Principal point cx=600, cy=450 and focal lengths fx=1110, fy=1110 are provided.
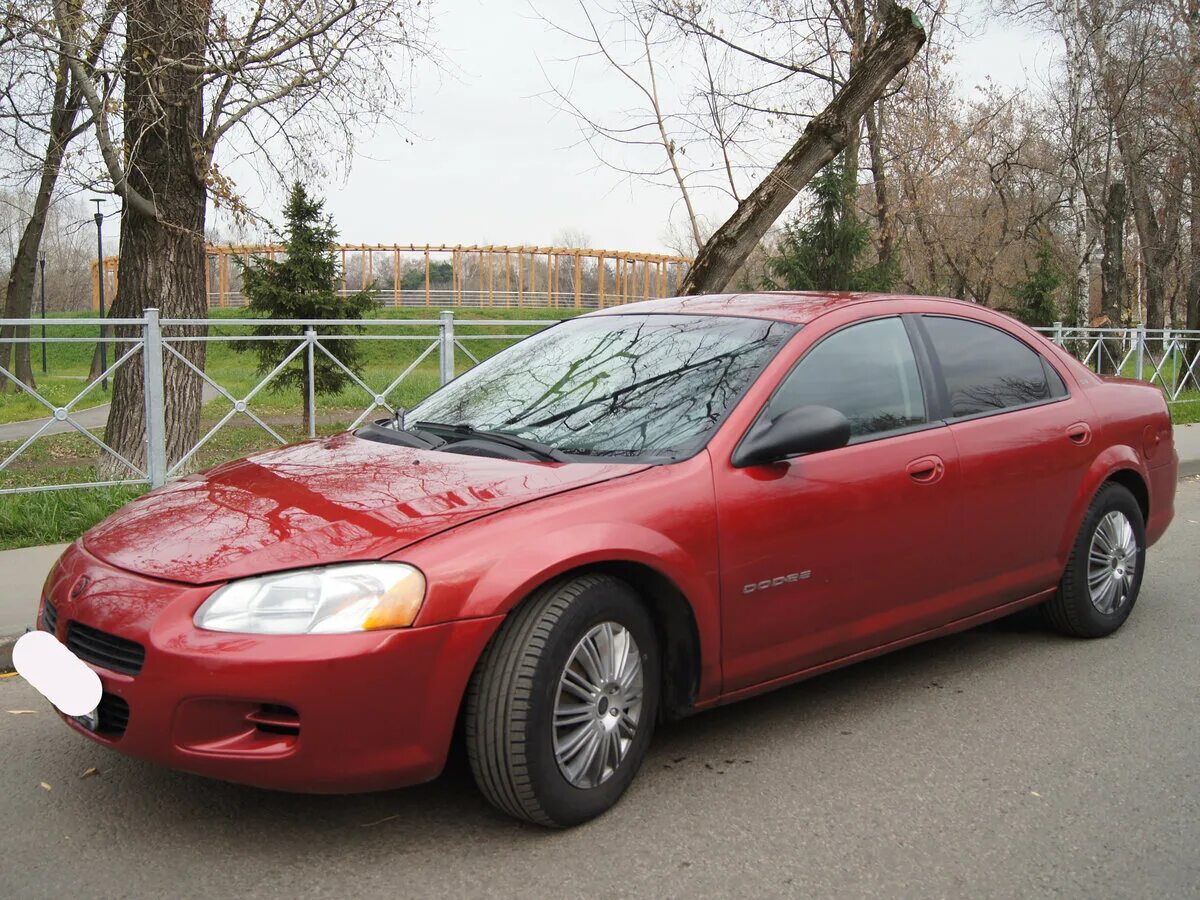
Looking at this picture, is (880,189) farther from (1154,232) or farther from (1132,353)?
(1154,232)

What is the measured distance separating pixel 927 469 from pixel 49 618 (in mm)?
2997

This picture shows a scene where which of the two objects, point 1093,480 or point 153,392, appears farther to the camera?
point 153,392

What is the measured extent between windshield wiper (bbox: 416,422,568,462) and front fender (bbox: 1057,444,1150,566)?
7.96 feet

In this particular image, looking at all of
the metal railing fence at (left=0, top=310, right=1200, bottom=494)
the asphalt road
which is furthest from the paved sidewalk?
the asphalt road

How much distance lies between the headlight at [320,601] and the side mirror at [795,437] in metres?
1.23

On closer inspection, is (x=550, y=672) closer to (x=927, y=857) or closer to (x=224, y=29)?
(x=927, y=857)

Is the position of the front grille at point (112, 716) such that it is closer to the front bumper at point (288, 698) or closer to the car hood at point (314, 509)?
the front bumper at point (288, 698)

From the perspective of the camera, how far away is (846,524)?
3805 mm

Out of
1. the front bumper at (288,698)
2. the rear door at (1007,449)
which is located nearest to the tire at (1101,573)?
the rear door at (1007,449)

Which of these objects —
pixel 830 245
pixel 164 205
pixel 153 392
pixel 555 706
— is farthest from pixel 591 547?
pixel 830 245

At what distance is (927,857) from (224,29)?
9.18 meters

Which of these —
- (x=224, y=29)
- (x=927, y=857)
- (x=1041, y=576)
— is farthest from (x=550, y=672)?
(x=224, y=29)

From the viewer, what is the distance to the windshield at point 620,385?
12.2 feet

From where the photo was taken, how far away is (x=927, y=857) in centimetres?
303
